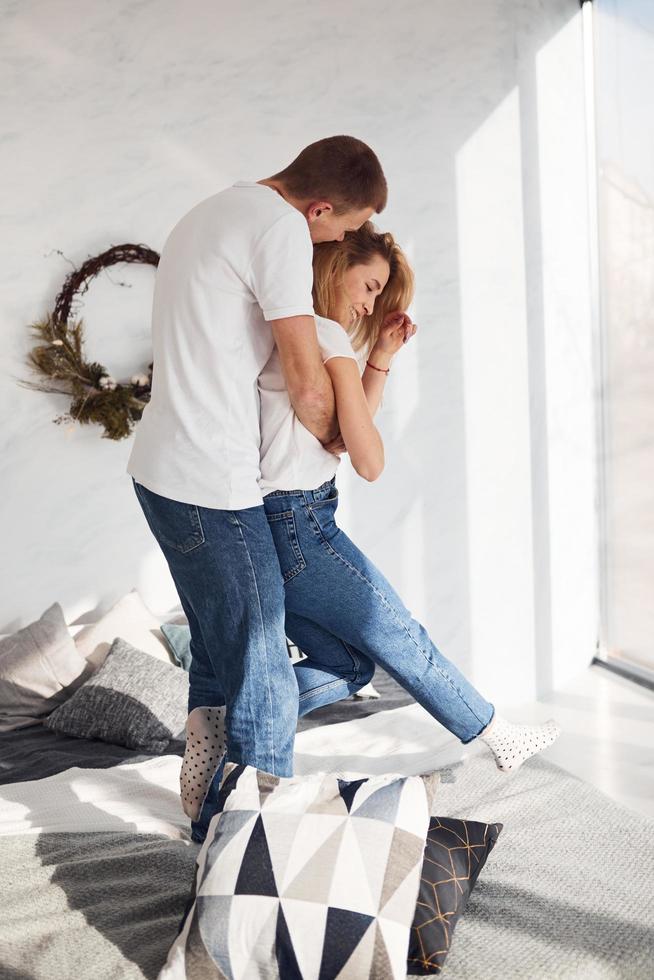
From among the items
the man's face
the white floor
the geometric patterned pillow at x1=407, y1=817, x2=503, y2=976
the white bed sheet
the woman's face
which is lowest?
the white floor

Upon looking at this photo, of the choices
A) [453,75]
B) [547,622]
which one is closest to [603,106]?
[453,75]

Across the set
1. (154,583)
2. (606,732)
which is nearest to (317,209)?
(154,583)

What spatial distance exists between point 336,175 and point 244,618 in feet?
2.68

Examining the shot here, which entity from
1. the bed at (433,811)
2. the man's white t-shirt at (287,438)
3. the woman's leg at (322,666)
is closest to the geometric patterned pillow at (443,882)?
the bed at (433,811)

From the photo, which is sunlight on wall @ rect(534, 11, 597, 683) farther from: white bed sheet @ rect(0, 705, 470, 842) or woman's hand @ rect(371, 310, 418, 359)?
woman's hand @ rect(371, 310, 418, 359)

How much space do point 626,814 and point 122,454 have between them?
219 centimetres

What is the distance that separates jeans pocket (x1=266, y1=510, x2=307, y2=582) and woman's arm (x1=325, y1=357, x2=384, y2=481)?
0.16 m

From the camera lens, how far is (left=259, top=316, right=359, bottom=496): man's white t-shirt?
171 centimetres

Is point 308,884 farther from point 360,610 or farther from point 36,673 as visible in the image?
point 36,673

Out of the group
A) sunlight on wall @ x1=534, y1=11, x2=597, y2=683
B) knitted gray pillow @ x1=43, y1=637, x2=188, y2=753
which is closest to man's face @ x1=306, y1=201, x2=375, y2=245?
knitted gray pillow @ x1=43, y1=637, x2=188, y2=753

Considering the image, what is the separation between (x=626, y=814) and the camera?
177cm

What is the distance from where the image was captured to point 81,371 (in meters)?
3.22

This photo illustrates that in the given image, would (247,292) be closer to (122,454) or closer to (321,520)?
(321,520)

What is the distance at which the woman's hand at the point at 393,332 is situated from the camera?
1996mm
